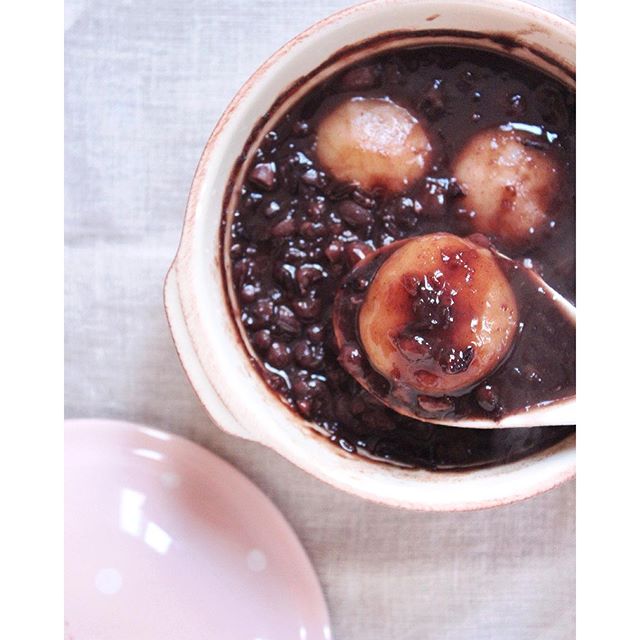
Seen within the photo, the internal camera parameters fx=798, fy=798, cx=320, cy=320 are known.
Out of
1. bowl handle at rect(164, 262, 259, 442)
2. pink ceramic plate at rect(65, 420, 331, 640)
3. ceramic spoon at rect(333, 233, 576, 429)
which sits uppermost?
ceramic spoon at rect(333, 233, 576, 429)

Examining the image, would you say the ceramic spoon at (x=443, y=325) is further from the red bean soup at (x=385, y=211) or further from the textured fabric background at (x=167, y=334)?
the textured fabric background at (x=167, y=334)

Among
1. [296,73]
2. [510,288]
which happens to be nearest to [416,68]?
[296,73]

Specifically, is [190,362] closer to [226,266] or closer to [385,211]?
[226,266]

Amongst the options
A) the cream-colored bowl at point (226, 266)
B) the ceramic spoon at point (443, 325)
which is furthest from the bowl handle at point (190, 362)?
the ceramic spoon at point (443, 325)

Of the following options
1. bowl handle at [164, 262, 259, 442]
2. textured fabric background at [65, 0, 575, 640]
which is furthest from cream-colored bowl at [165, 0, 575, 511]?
textured fabric background at [65, 0, 575, 640]

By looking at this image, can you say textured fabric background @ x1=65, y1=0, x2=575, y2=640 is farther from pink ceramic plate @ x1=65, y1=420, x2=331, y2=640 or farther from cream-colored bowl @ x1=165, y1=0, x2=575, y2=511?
cream-colored bowl @ x1=165, y1=0, x2=575, y2=511

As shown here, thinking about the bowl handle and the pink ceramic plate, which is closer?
the bowl handle

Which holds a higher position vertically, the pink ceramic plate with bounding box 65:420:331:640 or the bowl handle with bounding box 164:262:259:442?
the bowl handle with bounding box 164:262:259:442

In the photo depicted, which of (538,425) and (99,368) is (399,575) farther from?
(99,368)
